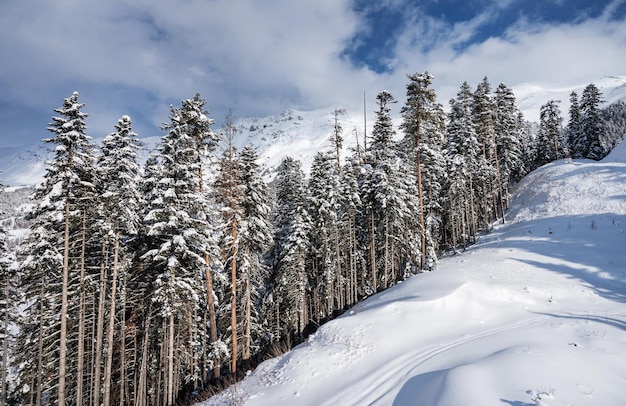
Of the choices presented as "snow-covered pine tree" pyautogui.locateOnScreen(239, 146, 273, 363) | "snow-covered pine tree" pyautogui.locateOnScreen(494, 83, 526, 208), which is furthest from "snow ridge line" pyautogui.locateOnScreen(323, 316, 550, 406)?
"snow-covered pine tree" pyautogui.locateOnScreen(494, 83, 526, 208)

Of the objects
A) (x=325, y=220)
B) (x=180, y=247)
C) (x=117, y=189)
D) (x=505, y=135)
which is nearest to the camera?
(x=180, y=247)

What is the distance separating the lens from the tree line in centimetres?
1670

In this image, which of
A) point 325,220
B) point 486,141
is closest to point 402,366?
point 325,220

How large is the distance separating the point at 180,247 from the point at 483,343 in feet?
48.9

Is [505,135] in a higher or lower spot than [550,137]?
lower

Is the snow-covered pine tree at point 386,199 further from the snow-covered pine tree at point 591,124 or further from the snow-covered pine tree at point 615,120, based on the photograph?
the snow-covered pine tree at point 615,120

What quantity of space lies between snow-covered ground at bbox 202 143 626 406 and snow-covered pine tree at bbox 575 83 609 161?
132 ft

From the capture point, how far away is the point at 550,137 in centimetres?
5959

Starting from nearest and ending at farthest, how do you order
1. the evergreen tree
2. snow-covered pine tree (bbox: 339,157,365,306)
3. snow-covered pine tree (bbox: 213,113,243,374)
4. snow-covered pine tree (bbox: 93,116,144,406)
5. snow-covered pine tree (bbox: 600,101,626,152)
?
snow-covered pine tree (bbox: 93,116,144,406)
snow-covered pine tree (bbox: 213,113,243,374)
snow-covered pine tree (bbox: 339,157,365,306)
the evergreen tree
snow-covered pine tree (bbox: 600,101,626,152)

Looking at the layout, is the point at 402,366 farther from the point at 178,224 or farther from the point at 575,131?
the point at 575,131

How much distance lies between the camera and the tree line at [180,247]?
16703 mm

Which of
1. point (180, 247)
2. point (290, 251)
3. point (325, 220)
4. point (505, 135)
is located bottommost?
point (290, 251)

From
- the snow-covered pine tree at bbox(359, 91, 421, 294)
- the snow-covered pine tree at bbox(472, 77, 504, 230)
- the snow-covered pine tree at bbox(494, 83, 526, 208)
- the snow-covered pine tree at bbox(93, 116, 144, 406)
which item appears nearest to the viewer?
the snow-covered pine tree at bbox(93, 116, 144, 406)

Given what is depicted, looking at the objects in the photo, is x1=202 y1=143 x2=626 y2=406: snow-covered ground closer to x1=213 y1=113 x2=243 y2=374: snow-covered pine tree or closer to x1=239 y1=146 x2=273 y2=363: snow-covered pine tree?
x1=213 y1=113 x2=243 y2=374: snow-covered pine tree
